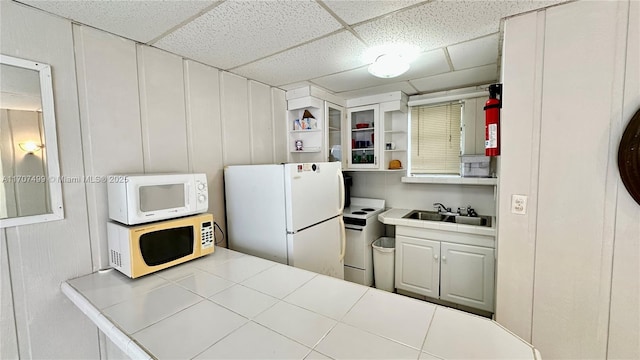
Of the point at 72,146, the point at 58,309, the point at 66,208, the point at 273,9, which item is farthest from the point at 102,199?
the point at 273,9

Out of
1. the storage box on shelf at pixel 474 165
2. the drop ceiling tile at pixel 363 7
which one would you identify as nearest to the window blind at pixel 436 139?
the storage box on shelf at pixel 474 165

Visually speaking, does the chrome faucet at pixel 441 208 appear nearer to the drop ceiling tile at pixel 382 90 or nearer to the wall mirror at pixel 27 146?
the drop ceiling tile at pixel 382 90

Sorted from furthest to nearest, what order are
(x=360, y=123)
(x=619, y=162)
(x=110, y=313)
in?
(x=360, y=123)
(x=619, y=162)
(x=110, y=313)

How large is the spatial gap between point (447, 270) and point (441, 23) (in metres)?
2.07

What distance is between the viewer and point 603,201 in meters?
1.21

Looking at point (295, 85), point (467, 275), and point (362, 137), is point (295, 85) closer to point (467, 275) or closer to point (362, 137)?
point (362, 137)

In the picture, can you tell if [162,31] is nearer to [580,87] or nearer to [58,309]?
[58,309]

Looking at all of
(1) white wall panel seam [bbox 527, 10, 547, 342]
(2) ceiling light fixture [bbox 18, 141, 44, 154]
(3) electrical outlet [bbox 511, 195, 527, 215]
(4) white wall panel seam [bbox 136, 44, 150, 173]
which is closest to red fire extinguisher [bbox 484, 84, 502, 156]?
(1) white wall panel seam [bbox 527, 10, 547, 342]

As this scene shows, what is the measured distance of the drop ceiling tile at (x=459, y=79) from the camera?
2.14 metres

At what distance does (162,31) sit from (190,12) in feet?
1.00

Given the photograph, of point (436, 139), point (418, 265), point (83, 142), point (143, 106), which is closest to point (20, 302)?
point (83, 142)

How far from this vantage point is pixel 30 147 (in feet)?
3.90

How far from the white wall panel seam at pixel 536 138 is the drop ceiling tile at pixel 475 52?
275 millimetres

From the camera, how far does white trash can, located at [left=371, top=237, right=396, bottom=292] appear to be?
268 centimetres
